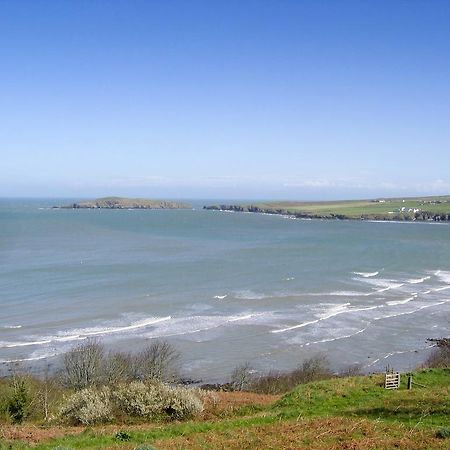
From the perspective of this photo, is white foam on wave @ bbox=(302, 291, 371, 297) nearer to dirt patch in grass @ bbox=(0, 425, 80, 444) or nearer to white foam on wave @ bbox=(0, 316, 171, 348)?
white foam on wave @ bbox=(0, 316, 171, 348)

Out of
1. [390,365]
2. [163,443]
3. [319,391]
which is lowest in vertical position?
[390,365]

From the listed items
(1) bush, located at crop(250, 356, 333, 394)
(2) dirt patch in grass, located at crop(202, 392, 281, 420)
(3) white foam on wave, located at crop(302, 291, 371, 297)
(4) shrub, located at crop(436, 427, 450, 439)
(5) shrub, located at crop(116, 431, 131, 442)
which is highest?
(4) shrub, located at crop(436, 427, 450, 439)

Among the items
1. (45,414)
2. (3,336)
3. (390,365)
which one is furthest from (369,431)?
(3,336)

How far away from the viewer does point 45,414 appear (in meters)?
21.5

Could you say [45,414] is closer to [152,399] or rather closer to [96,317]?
[152,399]

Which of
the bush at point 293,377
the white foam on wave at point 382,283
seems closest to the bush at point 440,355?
the bush at point 293,377

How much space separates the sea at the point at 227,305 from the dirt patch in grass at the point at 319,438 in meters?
18.7

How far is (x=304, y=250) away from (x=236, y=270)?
28.6 metres

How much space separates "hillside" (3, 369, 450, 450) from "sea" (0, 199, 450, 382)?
12366mm

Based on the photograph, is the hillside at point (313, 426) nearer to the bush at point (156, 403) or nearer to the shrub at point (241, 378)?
the bush at point (156, 403)

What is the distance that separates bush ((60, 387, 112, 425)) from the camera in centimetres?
1823

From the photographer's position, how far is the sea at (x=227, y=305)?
37094mm

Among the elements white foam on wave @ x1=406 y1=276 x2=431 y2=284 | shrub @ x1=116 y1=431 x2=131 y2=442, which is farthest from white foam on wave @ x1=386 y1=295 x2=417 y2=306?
shrub @ x1=116 y1=431 x2=131 y2=442

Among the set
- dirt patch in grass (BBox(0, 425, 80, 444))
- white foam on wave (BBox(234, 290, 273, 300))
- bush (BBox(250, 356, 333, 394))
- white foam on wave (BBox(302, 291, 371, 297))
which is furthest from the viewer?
white foam on wave (BBox(302, 291, 371, 297))
